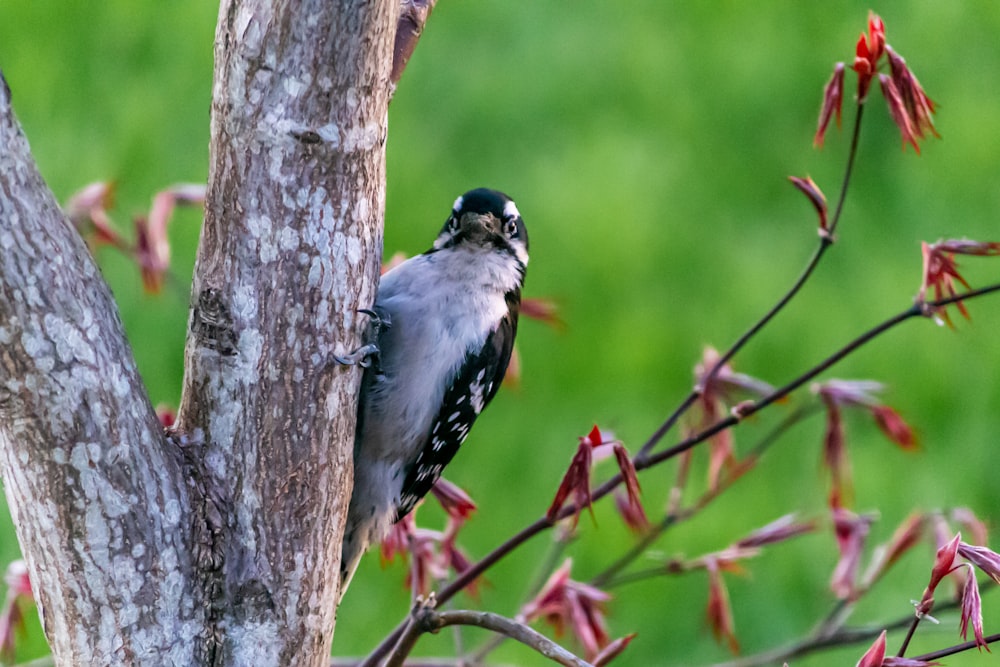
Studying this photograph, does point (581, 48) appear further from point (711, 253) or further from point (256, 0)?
point (256, 0)

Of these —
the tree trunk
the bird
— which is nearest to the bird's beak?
the bird

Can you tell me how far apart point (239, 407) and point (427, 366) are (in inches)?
29.6

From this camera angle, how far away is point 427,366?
245 cm

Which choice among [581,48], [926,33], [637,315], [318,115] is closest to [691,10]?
[581,48]

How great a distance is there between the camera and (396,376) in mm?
2432

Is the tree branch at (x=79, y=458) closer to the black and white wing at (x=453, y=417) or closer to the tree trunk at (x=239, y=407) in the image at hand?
the tree trunk at (x=239, y=407)

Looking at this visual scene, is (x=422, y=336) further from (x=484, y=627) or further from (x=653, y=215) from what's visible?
(x=653, y=215)

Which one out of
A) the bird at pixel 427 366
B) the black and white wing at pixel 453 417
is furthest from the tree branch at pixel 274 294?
the black and white wing at pixel 453 417

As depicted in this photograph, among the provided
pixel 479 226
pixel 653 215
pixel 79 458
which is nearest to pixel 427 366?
pixel 479 226

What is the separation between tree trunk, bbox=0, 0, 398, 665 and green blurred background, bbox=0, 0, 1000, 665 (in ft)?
8.19

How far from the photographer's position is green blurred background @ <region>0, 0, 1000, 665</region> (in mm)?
4402

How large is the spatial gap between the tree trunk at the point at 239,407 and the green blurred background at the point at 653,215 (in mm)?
2497

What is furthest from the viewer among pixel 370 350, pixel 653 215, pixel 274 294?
pixel 653 215

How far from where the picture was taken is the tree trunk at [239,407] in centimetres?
161
